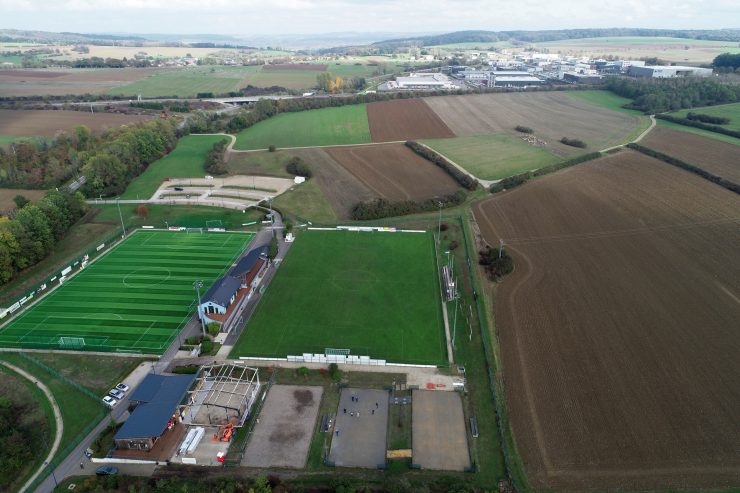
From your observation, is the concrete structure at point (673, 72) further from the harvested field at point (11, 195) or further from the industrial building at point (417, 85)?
the harvested field at point (11, 195)

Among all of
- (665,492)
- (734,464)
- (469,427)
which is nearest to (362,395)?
(469,427)

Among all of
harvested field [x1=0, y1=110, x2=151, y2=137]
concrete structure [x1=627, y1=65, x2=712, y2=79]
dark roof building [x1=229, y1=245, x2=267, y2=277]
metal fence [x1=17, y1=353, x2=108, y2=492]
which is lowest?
metal fence [x1=17, y1=353, x2=108, y2=492]

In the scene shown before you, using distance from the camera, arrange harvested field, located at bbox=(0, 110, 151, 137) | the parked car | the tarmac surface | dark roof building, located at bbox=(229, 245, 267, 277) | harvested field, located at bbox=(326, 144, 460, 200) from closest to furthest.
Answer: the tarmac surface → the parked car → dark roof building, located at bbox=(229, 245, 267, 277) → harvested field, located at bbox=(326, 144, 460, 200) → harvested field, located at bbox=(0, 110, 151, 137)

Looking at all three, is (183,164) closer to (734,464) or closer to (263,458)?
(263,458)

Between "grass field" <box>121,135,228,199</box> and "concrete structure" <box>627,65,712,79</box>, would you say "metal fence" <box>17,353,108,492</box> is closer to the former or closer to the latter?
"grass field" <box>121,135,228,199</box>

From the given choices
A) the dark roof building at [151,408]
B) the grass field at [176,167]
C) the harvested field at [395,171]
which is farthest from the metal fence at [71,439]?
the harvested field at [395,171]

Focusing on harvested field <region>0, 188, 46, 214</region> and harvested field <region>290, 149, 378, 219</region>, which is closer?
harvested field <region>0, 188, 46, 214</region>

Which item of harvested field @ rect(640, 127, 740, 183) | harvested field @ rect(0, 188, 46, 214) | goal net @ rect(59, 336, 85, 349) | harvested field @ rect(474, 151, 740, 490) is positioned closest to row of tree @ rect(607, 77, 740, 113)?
harvested field @ rect(640, 127, 740, 183)

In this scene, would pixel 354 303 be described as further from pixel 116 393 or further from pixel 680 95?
pixel 680 95
